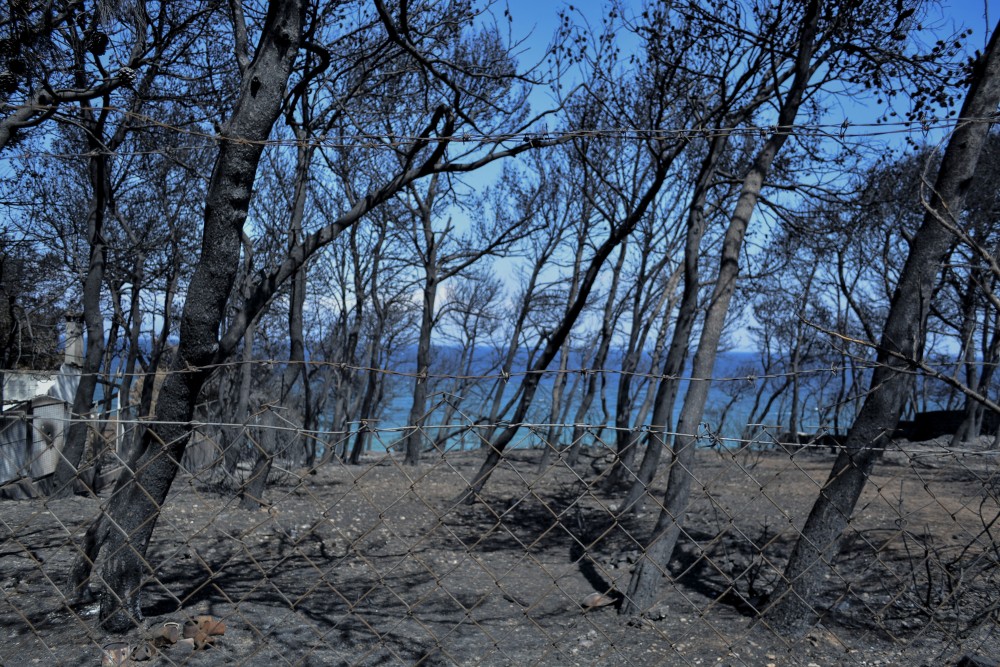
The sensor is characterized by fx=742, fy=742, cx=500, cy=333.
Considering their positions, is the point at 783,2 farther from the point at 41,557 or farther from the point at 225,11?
the point at 41,557

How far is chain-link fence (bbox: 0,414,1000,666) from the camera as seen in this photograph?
2980mm

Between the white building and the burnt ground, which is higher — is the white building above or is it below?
above

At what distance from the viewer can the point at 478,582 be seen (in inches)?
217

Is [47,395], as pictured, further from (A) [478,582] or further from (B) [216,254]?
(B) [216,254]

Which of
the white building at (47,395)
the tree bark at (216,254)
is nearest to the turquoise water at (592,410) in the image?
the tree bark at (216,254)

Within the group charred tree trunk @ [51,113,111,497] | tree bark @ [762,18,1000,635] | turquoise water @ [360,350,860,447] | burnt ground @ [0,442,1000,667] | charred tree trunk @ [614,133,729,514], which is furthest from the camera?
charred tree trunk @ [51,113,111,497]

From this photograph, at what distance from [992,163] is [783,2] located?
254 inches

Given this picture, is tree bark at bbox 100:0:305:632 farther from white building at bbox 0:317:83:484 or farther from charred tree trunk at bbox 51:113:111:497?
white building at bbox 0:317:83:484

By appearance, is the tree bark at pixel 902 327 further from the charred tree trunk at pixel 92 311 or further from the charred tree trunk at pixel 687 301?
the charred tree trunk at pixel 92 311

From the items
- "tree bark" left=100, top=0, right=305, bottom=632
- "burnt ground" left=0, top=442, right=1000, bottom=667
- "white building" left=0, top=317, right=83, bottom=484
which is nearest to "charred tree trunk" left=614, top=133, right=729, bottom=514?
"burnt ground" left=0, top=442, right=1000, bottom=667

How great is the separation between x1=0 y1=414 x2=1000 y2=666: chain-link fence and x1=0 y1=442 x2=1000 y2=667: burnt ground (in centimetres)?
2

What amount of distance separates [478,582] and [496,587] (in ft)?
0.48

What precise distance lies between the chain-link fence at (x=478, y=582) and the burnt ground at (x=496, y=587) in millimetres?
21

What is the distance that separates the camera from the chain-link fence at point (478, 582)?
2.98 metres
